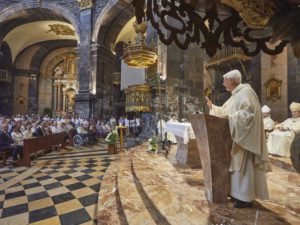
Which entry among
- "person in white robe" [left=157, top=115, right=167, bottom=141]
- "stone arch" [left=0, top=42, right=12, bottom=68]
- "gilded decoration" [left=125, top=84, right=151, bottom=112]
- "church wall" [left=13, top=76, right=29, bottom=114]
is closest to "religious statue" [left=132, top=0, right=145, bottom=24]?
"person in white robe" [left=157, top=115, right=167, bottom=141]

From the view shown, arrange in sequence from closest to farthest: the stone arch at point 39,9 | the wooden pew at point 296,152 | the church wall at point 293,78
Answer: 1. the wooden pew at point 296,152
2. the church wall at point 293,78
3. the stone arch at point 39,9

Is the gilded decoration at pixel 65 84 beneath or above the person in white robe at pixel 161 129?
above

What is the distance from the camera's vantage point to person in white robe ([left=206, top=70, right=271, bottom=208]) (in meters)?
2.29

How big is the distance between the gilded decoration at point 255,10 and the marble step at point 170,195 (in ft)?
6.34

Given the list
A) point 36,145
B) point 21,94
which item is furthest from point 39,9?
point 36,145

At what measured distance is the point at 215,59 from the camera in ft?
38.2

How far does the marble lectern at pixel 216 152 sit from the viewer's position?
2350 millimetres

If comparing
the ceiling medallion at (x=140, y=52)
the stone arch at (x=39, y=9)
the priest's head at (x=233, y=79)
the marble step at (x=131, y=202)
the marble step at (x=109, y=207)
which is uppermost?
the stone arch at (x=39, y=9)

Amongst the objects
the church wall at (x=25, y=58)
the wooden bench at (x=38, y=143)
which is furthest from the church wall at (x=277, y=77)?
the church wall at (x=25, y=58)

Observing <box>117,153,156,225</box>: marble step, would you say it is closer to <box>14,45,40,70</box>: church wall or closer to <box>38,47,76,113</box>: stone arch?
<box>14,45,40,70</box>: church wall

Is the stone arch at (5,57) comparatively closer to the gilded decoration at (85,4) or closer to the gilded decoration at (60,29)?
the gilded decoration at (60,29)

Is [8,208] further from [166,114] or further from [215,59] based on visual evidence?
[215,59]

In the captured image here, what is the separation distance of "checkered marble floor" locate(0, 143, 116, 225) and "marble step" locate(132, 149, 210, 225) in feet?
2.89

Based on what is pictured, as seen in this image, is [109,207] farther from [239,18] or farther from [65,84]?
[65,84]
